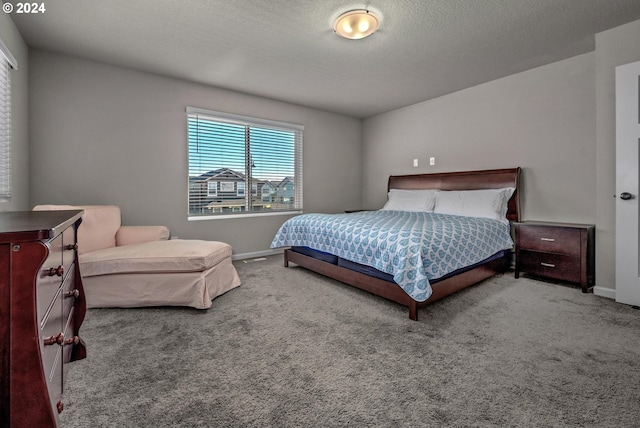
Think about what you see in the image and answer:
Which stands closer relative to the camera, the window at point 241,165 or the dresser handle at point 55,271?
the dresser handle at point 55,271

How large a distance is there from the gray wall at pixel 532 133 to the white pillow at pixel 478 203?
37 centimetres

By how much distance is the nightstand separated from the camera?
2875 mm

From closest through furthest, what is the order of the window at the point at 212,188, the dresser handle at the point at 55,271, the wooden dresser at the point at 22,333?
the wooden dresser at the point at 22,333
the dresser handle at the point at 55,271
the window at the point at 212,188

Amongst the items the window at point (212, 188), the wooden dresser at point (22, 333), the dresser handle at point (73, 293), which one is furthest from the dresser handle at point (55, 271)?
the window at point (212, 188)

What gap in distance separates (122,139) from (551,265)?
4926 millimetres

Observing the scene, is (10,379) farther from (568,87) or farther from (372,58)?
(568,87)

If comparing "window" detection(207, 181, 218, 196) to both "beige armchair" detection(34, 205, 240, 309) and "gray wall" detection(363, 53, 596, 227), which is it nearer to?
"beige armchair" detection(34, 205, 240, 309)

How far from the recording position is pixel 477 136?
4.09m

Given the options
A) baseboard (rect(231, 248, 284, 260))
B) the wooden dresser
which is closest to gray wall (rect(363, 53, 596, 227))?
baseboard (rect(231, 248, 284, 260))

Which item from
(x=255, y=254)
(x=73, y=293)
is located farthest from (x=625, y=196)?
(x=255, y=254)

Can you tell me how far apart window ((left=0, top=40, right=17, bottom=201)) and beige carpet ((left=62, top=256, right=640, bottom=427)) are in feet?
4.24

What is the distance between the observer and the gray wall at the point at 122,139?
9.91 feet

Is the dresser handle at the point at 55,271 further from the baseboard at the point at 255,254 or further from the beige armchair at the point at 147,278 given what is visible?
the baseboard at the point at 255,254

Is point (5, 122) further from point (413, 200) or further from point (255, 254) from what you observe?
point (413, 200)
